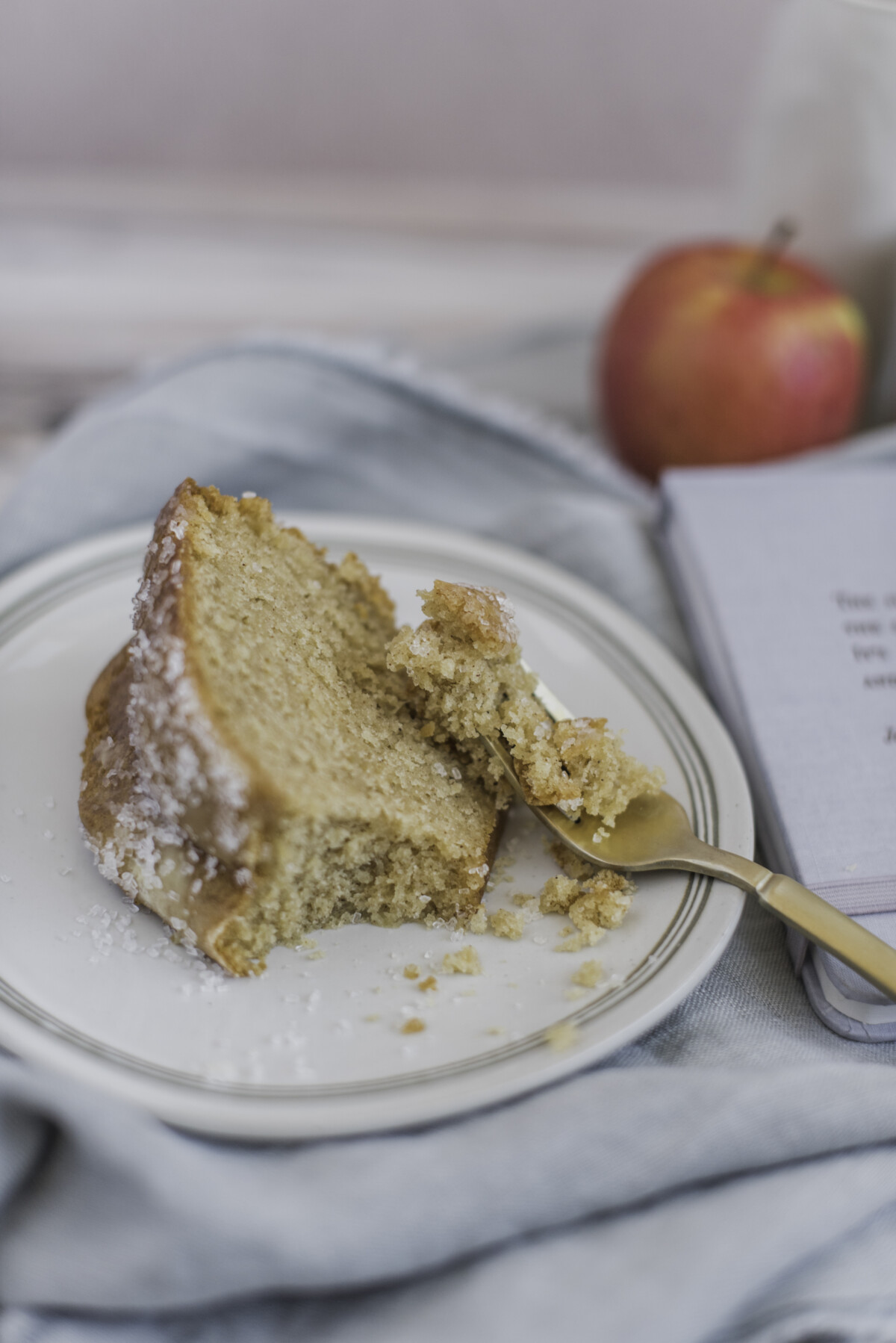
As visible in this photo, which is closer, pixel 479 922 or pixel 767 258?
pixel 479 922

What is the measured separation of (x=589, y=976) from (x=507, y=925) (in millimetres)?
145

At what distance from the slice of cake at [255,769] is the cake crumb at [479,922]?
0.02m

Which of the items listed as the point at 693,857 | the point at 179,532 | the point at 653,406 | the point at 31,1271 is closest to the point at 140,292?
the point at 653,406

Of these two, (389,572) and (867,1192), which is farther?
(389,572)

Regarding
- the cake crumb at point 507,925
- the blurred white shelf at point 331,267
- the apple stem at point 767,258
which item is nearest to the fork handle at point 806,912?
the cake crumb at point 507,925

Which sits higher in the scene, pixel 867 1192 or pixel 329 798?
pixel 329 798

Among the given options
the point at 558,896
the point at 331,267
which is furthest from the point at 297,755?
the point at 331,267

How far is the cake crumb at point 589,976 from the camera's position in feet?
4.40

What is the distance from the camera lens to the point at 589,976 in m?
1.34

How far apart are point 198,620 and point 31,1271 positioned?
2.44ft

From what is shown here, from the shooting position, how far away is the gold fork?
4.35 feet

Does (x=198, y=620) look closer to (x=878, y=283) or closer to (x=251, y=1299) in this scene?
(x=251, y=1299)

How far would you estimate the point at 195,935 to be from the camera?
4.46 feet

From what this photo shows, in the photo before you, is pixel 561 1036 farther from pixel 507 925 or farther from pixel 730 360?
pixel 730 360
